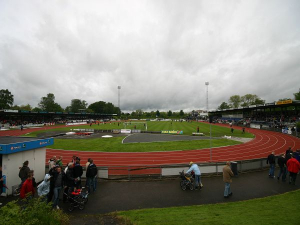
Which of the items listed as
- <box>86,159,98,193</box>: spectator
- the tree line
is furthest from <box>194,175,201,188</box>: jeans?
the tree line

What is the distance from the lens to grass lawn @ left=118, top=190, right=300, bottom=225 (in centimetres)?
541

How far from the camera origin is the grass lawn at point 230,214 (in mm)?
5406

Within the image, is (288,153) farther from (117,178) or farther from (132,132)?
(132,132)

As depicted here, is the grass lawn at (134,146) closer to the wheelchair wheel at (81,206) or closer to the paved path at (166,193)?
the paved path at (166,193)

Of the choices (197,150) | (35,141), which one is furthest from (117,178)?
(197,150)

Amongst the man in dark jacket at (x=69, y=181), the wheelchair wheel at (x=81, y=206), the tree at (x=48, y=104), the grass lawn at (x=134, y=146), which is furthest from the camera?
the tree at (x=48, y=104)

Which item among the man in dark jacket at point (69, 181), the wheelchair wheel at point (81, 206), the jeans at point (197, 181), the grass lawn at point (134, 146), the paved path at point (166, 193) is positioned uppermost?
the man in dark jacket at point (69, 181)

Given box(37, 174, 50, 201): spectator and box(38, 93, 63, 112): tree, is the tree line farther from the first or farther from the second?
box(37, 174, 50, 201): spectator

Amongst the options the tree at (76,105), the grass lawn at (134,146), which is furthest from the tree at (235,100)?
the tree at (76,105)

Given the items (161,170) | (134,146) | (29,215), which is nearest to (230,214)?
(161,170)

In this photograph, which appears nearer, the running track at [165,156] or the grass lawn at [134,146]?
the running track at [165,156]

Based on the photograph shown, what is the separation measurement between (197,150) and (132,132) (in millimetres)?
22191

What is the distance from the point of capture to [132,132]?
39594mm

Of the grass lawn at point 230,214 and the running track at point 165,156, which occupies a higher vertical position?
the grass lawn at point 230,214
